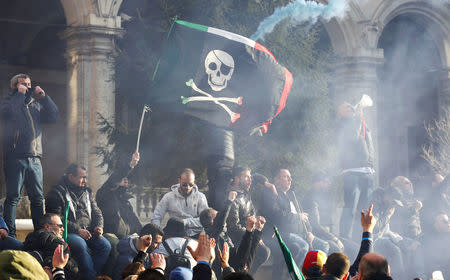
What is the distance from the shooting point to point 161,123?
13602 mm

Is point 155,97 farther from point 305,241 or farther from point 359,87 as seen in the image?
point 359,87

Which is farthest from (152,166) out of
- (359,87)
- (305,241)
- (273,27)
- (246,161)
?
(359,87)

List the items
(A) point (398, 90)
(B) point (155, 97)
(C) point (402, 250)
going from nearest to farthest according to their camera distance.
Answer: (B) point (155, 97)
(C) point (402, 250)
(A) point (398, 90)

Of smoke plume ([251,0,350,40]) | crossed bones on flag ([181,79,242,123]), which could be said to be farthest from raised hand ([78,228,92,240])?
smoke plume ([251,0,350,40])

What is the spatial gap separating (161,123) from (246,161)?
158 cm

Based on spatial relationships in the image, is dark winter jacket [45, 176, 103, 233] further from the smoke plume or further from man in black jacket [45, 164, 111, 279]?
the smoke plume

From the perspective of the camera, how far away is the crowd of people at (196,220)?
795cm

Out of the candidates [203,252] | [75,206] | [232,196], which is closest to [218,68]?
[232,196]

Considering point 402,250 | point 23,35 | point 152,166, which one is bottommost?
point 402,250

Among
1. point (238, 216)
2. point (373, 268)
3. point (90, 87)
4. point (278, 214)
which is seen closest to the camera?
point (373, 268)

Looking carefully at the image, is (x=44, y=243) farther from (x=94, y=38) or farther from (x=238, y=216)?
(x=94, y=38)

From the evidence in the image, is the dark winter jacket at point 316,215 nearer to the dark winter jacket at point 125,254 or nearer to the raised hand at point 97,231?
the dark winter jacket at point 125,254

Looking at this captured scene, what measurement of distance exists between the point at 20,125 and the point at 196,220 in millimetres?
2127

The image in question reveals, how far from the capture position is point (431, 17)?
18.9 meters
